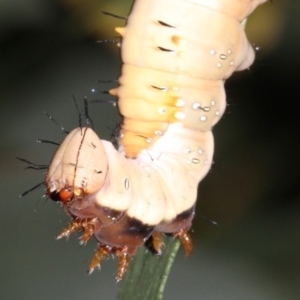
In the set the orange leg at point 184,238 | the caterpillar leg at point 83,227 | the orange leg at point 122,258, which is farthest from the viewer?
the orange leg at point 184,238

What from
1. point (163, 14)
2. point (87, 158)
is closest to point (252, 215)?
point (163, 14)

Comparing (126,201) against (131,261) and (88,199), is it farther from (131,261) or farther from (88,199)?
(131,261)

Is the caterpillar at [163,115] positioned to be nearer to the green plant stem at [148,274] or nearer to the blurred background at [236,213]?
the green plant stem at [148,274]

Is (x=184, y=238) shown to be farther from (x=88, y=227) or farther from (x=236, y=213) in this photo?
(x=236, y=213)


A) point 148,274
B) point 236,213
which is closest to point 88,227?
point 148,274

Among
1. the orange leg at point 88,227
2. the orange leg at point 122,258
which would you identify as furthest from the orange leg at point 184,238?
the orange leg at point 88,227

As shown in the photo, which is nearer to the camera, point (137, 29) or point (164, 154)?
point (137, 29)

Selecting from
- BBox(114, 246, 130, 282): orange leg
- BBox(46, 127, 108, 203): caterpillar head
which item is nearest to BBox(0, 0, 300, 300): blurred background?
BBox(114, 246, 130, 282): orange leg
